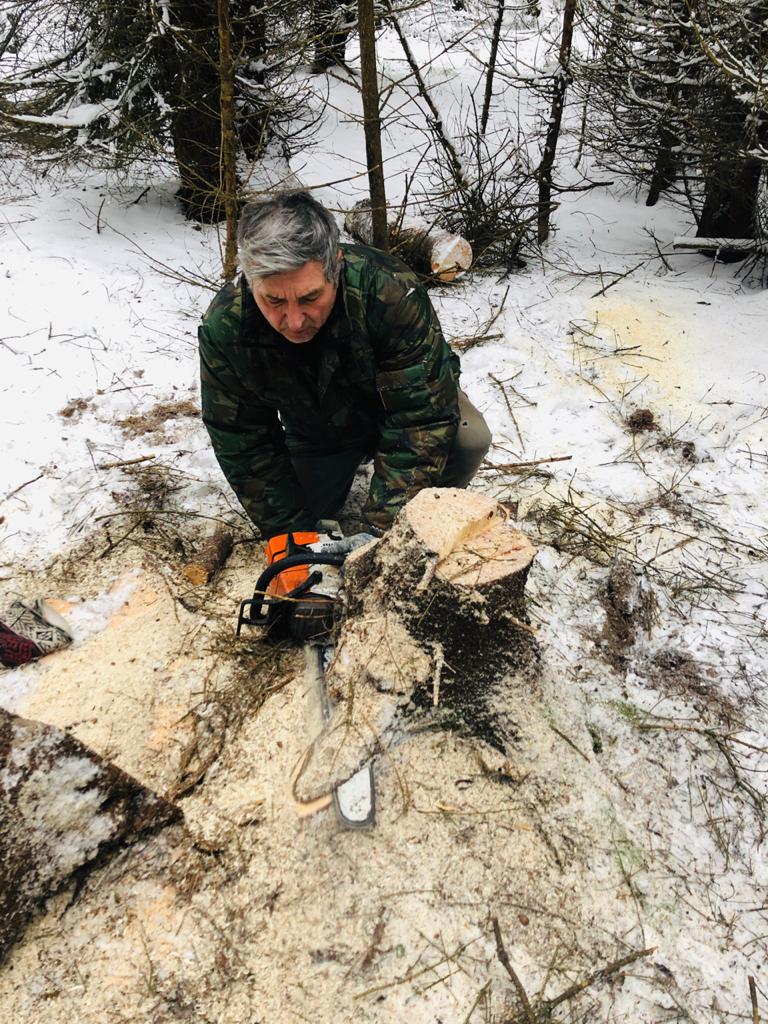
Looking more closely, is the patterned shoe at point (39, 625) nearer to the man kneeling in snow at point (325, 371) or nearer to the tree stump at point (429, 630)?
the man kneeling in snow at point (325, 371)

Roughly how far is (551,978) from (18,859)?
121 centimetres

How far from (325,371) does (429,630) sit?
3.11ft

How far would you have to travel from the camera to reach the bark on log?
1417 millimetres

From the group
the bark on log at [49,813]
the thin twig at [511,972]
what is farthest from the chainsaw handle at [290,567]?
the thin twig at [511,972]

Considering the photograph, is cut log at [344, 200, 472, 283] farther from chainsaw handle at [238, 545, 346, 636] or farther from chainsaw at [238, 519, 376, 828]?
chainsaw handle at [238, 545, 346, 636]

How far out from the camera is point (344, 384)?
2.29m

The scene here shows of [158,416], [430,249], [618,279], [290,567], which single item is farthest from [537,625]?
[430,249]

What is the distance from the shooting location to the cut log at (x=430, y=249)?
15.7 ft

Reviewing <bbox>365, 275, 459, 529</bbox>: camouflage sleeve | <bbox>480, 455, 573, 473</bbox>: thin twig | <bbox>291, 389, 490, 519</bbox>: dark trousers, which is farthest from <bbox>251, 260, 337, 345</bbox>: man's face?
<bbox>480, 455, 573, 473</bbox>: thin twig

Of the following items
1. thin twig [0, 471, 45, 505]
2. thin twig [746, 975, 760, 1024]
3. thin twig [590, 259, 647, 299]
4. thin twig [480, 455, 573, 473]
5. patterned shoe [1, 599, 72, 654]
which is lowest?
thin twig [746, 975, 760, 1024]

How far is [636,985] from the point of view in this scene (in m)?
1.47

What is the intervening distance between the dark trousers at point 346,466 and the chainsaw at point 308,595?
61 centimetres

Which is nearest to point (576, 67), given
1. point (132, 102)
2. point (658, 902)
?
point (132, 102)

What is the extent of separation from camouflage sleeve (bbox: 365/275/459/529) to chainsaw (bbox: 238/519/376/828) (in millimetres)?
259
